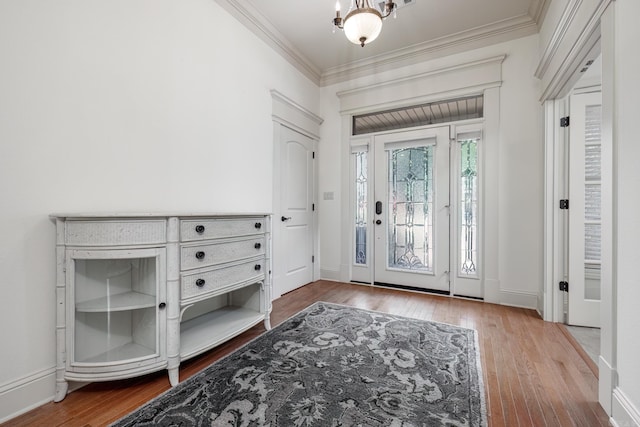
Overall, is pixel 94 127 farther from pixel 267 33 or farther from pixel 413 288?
pixel 413 288

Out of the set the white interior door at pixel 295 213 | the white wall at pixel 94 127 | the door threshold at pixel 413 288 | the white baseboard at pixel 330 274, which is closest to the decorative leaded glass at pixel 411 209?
the door threshold at pixel 413 288

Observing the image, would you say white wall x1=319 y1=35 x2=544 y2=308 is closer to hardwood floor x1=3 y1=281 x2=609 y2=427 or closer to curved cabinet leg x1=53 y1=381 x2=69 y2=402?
hardwood floor x1=3 y1=281 x2=609 y2=427

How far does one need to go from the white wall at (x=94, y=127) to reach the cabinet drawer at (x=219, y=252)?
56 centimetres

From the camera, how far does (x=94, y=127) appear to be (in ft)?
5.69

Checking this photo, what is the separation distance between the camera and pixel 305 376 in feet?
5.61

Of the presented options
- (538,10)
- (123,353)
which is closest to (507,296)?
(538,10)

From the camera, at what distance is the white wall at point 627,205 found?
4.06ft

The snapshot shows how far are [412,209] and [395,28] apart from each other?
213 centimetres

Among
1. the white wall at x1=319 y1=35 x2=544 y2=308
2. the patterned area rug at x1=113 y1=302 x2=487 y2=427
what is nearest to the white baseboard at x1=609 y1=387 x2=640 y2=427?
the patterned area rug at x1=113 y1=302 x2=487 y2=427

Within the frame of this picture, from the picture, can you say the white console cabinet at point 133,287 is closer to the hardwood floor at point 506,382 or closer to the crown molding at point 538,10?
the hardwood floor at point 506,382

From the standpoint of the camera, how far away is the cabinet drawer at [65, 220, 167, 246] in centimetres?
150

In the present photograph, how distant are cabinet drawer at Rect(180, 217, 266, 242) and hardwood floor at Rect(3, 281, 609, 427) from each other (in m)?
0.85

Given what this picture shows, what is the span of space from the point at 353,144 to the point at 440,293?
229 cm

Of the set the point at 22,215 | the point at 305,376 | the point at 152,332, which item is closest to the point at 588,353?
the point at 305,376
